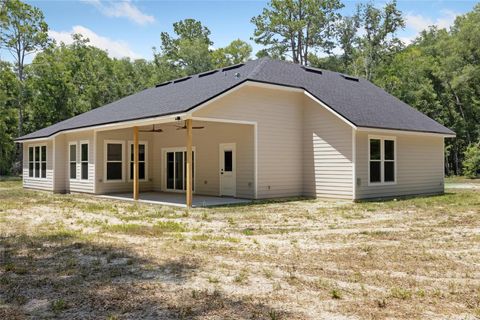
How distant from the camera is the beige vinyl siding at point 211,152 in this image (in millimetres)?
14805

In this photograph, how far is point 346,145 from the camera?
1395cm

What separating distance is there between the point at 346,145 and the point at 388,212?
3.27 m

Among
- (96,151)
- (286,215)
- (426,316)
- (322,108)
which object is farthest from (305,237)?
(96,151)

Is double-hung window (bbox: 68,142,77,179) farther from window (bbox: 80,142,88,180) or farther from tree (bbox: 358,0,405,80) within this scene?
tree (bbox: 358,0,405,80)

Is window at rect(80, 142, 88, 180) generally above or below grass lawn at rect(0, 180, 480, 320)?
above

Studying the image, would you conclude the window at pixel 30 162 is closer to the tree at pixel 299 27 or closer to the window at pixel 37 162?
the window at pixel 37 162

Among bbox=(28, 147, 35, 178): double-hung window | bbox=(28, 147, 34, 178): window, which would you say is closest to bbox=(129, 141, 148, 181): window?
bbox=(28, 147, 35, 178): double-hung window

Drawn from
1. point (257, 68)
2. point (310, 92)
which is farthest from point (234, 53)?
point (310, 92)

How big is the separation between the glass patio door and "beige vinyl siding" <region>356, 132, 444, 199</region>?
273 inches

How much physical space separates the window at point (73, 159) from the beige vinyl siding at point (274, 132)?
823cm

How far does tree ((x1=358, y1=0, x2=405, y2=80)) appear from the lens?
38312 mm

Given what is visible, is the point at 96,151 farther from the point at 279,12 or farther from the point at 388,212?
the point at 279,12

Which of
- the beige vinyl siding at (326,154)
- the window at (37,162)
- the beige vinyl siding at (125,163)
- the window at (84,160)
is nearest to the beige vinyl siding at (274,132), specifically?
the beige vinyl siding at (326,154)

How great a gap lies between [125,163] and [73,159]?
8.00 feet
